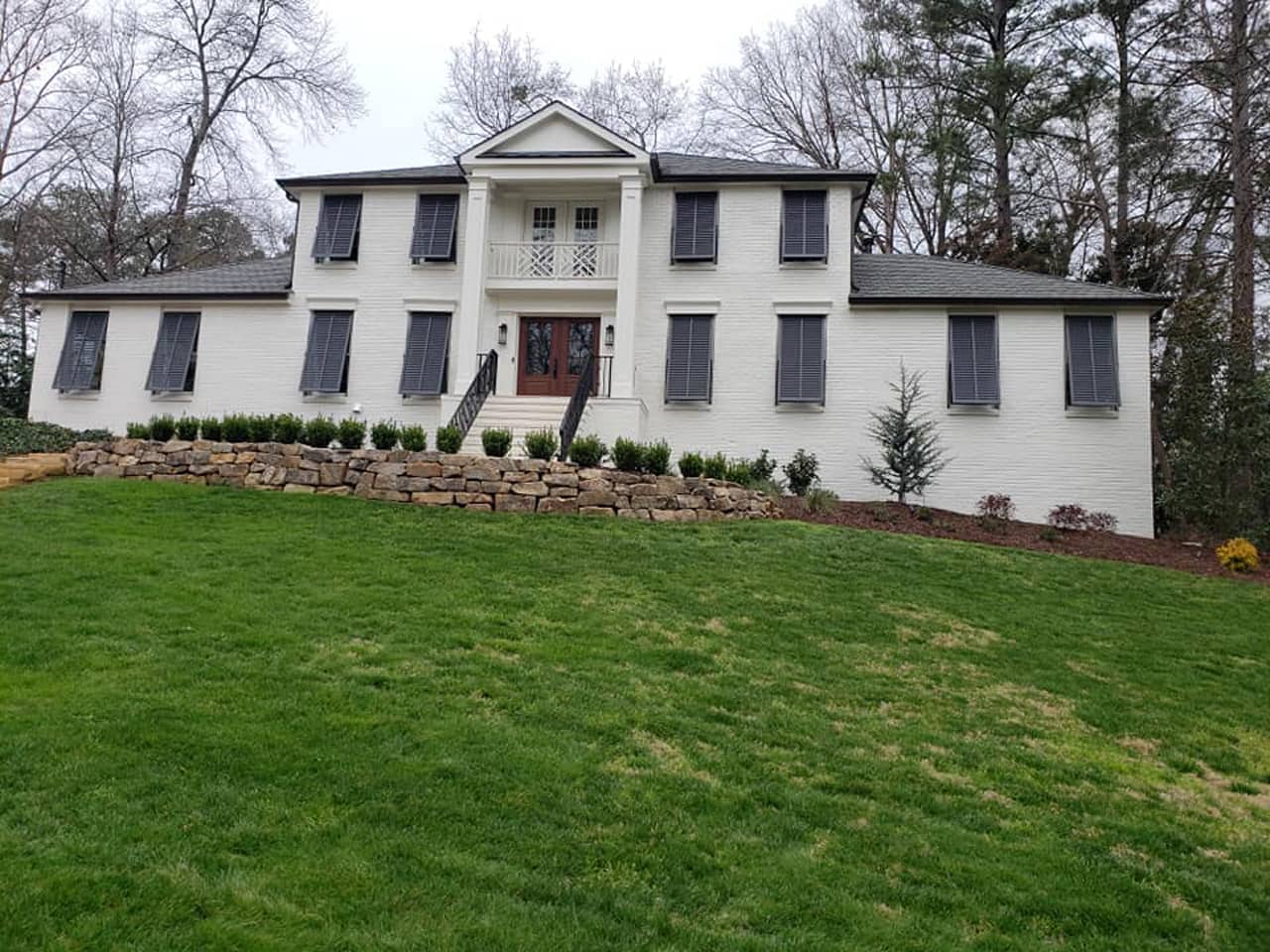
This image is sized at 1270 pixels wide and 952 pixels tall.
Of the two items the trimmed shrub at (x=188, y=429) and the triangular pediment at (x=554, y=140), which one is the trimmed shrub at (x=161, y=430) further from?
the triangular pediment at (x=554, y=140)

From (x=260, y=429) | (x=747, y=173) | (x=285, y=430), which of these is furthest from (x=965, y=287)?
(x=260, y=429)

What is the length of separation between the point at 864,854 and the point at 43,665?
5.21m

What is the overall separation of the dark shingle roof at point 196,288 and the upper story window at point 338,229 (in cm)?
109

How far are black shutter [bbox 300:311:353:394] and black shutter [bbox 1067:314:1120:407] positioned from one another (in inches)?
539

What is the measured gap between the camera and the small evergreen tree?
14.9 metres

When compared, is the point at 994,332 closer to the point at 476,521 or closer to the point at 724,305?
the point at 724,305

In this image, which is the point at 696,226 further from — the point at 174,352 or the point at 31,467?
the point at 31,467

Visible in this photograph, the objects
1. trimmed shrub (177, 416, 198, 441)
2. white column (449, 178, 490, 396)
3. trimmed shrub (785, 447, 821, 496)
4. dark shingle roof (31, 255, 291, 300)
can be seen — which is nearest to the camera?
trimmed shrub (177, 416, 198, 441)

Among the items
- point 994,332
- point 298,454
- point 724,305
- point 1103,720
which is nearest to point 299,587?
point 298,454

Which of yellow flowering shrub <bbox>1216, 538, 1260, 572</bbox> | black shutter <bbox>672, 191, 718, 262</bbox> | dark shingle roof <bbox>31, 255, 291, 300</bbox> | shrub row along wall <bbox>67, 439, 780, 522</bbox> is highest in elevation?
black shutter <bbox>672, 191, 718, 262</bbox>

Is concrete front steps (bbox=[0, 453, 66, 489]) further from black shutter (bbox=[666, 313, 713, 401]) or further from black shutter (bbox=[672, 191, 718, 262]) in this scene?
black shutter (bbox=[672, 191, 718, 262])

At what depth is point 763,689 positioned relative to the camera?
6.51 m

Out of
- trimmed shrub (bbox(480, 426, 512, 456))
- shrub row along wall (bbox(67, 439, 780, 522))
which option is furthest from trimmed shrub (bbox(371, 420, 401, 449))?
trimmed shrub (bbox(480, 426, 512, 456))

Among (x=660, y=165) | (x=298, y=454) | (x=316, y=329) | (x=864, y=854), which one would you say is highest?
(x=660, y=165)
